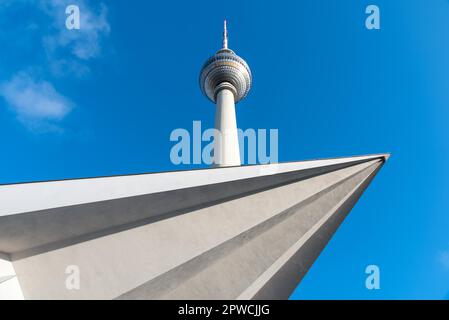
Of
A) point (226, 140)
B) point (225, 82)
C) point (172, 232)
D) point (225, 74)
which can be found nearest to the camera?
point (172, 232)

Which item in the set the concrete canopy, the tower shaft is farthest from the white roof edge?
the tower shaft

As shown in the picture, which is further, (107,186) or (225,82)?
(225,82)

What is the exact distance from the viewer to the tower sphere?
38344 mm

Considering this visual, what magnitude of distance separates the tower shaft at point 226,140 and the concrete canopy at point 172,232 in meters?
16.1

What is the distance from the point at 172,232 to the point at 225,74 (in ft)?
107

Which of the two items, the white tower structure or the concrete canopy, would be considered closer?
the concrete canopy

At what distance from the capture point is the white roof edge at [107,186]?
6.71m

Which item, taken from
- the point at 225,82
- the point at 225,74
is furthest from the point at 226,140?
the point at 225,74

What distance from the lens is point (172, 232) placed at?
8.72 meters

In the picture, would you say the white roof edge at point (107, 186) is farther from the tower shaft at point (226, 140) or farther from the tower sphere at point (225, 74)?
the tower sphere at point (225, 74)

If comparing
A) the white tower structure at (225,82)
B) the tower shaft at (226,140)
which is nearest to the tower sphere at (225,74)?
the white tower structure at (225,82)

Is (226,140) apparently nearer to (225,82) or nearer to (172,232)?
(225,82)

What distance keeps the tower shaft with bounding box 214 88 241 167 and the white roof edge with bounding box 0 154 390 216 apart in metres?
16.7

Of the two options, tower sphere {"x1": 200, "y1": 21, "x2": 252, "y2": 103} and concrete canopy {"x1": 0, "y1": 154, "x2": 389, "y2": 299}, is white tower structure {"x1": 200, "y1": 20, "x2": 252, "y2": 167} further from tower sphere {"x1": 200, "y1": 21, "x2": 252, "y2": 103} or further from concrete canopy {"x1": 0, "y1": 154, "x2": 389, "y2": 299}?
concrete canopy {"x1": 0, "y1": 154, "x2": 389, "y2": 299}
